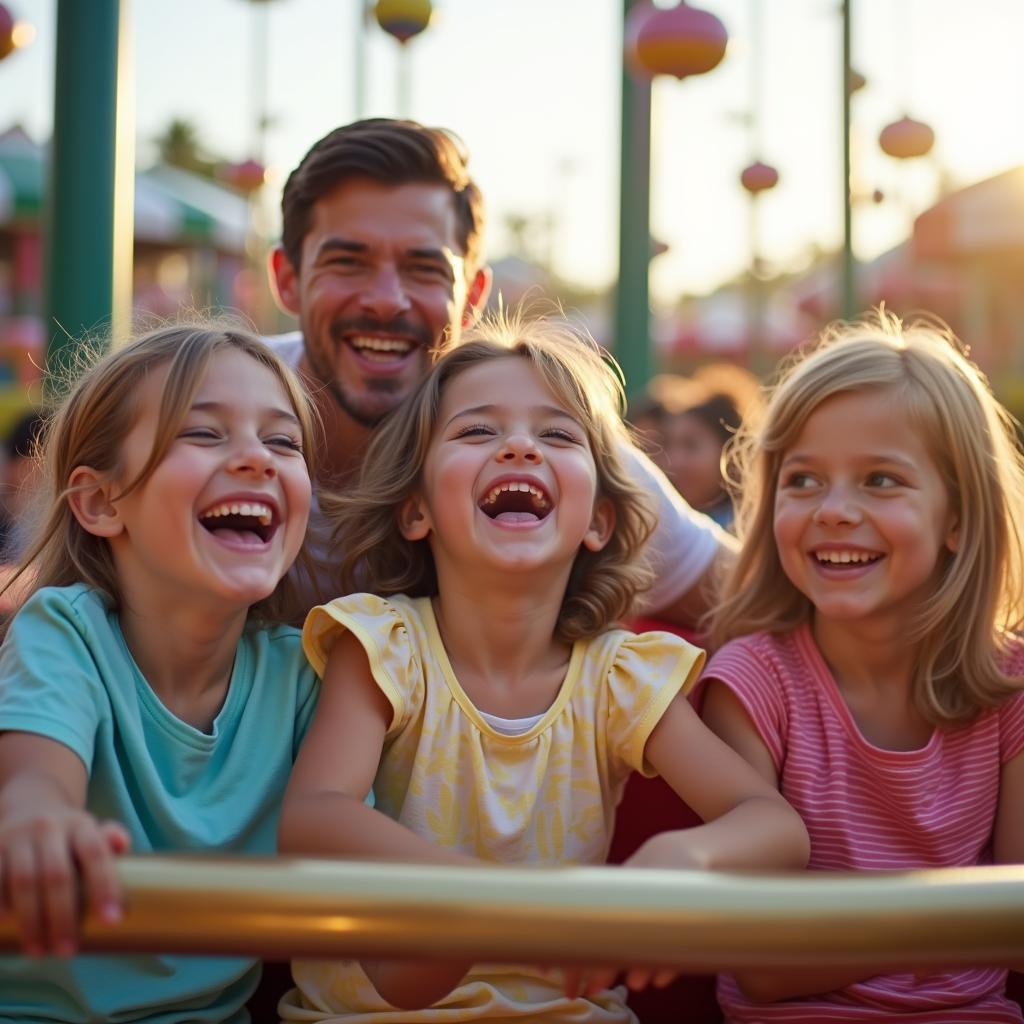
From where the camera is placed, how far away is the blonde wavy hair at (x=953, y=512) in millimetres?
1908

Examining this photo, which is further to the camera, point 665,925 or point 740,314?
point 740,314

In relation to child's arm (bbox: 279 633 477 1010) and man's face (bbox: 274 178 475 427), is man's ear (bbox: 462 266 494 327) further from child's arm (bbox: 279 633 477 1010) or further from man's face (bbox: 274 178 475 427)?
child's arm (bbox: 279 633 477 1010)

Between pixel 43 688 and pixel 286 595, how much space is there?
0.52 meters

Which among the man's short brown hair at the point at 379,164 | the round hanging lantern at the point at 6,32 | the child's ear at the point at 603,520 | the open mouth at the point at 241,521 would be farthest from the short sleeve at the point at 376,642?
the round hanging lantern at the point at 6,32

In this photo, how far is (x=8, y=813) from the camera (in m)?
1.23

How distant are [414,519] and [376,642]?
0.88 ft

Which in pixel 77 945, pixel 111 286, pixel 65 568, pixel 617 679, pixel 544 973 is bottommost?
pixel 544 973

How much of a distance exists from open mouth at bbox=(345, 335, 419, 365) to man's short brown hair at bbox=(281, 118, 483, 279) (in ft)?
0.95

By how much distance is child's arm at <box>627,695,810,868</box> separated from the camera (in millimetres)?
1407

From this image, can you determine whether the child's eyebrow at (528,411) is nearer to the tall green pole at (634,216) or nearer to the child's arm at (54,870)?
the child's arm at (54,870)

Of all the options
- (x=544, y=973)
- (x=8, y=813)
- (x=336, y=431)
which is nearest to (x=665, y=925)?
Result: (x=8, y=813)

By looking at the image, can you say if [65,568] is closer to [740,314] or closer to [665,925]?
[665,925]

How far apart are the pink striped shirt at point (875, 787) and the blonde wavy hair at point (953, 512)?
2.3 inches

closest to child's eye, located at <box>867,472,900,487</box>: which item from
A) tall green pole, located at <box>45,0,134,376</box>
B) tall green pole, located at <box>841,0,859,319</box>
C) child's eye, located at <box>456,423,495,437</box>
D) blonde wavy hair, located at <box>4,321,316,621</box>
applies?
child's eye, located at <box>456,423,495,437</box>
